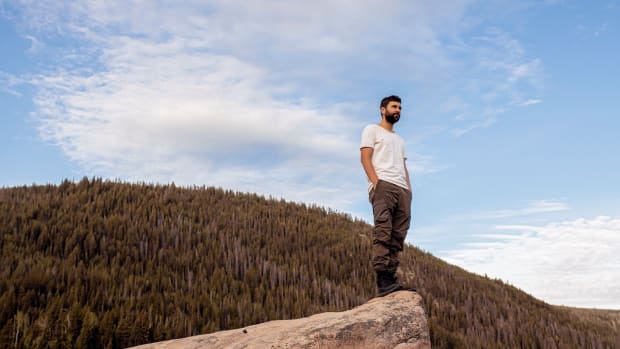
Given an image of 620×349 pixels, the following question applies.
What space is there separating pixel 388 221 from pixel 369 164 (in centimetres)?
67

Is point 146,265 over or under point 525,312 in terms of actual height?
over

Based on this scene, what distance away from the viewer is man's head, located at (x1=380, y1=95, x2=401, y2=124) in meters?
5.55

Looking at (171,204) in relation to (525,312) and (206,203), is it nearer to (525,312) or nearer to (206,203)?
(206,203)

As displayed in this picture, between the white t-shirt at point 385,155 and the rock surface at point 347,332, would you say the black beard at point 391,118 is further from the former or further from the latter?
the rock surface at point 347,332

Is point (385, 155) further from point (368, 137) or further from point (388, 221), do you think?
point (388, 221)

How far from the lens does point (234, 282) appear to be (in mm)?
7133

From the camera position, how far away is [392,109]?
18.2ft

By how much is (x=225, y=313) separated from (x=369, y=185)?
2.60 m

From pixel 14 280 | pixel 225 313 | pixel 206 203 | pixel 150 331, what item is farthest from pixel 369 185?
pixel 206 203

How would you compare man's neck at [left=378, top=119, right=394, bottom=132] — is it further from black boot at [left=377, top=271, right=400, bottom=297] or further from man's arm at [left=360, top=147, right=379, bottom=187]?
black boot at [left=377, top=271, right=400, bottom=297]

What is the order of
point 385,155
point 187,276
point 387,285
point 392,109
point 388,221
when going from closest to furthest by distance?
1. point 388,221
2. point 387,285
3. point 385,155
4. point 392,109
5. point 187,276

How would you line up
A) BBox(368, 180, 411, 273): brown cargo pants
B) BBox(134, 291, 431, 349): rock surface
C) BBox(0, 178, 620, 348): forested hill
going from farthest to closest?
BBox(0, 178, 620, 348): forested hill, BBox(368, 180, 411, 273): brown cargo pants, BBox(134, 291, 431, 349): rock surface

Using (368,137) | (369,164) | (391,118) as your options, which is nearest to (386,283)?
(369,164)

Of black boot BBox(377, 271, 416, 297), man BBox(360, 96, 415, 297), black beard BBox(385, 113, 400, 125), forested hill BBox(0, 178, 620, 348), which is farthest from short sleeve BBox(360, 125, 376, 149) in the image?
forested hill BBox(0, 178, 620, 348)
